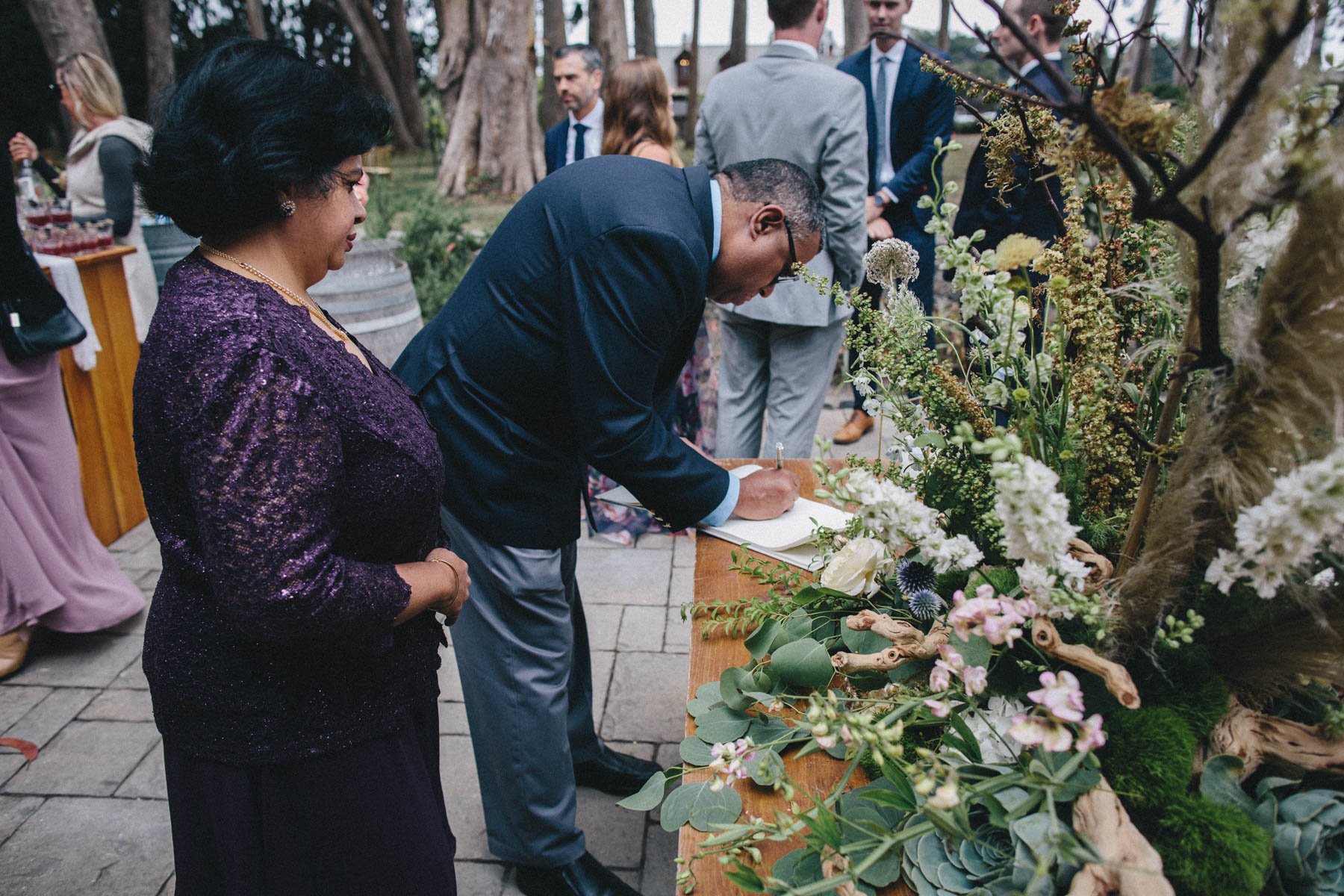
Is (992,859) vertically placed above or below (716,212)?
below

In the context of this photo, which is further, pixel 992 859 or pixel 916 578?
pixel 916 578

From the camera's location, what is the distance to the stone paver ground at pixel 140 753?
2.25 meters

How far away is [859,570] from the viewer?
4.43 ft

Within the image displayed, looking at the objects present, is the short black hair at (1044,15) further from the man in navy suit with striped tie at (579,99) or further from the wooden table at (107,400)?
the wooden table at (107,400)

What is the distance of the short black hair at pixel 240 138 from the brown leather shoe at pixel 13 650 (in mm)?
2618

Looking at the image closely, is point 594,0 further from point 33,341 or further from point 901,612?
point 901,612

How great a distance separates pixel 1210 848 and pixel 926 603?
46 centimetres

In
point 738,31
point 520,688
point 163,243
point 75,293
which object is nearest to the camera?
point 520,688

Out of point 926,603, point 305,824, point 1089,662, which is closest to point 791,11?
point 926,603

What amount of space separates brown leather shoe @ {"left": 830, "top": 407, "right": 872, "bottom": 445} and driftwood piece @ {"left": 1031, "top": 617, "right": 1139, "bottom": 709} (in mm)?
4021

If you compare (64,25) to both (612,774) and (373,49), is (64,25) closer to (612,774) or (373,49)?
(612,774)

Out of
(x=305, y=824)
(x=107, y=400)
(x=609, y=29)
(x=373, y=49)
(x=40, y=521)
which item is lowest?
(x=40, y=521)

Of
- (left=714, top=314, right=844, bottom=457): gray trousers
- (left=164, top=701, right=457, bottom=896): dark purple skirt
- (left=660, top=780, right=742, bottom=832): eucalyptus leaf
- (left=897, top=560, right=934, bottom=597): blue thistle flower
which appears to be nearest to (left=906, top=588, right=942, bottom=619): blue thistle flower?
(left=897, top=560, right=934, bottom=597): blue thistle flower

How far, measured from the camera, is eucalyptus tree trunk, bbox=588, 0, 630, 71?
12.9 meters
